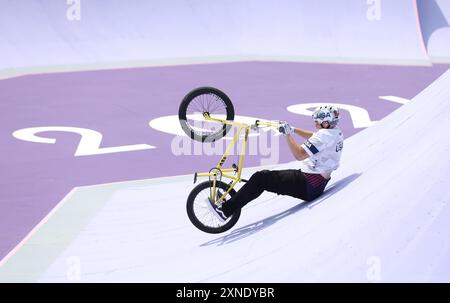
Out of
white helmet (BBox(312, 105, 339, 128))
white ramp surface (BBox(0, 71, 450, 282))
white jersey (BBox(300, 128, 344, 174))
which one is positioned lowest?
white ramp surface (BBox(0, 71, 450, 282))

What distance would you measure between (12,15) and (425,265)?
2040 cm

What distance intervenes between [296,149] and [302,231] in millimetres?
1282

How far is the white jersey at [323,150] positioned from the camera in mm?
9875

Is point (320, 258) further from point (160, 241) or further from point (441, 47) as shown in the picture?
point (441, 47)

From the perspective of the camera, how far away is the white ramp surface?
24.4 feet

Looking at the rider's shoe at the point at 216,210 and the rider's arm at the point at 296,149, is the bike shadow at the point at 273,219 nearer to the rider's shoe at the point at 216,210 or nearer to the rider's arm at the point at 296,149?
the rider's shoe at the point at 216,210

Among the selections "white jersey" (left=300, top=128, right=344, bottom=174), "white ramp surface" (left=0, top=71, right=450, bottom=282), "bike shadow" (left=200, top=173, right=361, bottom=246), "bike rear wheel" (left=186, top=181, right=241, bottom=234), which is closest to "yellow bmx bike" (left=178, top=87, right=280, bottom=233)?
"bike rear wheel" (left=186, top=181, right=241, bottom=234)

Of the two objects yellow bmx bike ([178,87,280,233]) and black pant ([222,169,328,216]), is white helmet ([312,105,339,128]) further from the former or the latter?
black pant ([222,169,328,216])

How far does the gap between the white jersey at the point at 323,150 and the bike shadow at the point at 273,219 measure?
1.08 ft

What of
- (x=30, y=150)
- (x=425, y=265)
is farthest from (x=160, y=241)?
(x=30, y=150)

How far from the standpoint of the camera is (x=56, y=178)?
15188 mm

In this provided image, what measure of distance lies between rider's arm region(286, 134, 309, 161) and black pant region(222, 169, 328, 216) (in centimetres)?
32

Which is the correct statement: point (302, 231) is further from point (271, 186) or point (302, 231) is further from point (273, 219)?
point (273, 219)

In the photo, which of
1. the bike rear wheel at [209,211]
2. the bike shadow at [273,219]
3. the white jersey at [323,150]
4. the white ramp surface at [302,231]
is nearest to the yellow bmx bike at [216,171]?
the bike rear wheel at [209,211]
